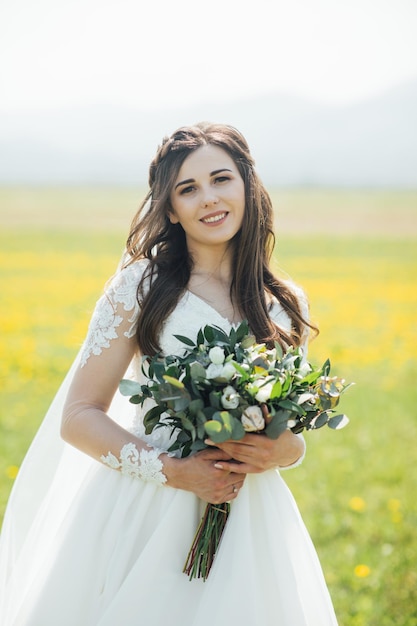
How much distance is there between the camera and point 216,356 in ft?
8.36

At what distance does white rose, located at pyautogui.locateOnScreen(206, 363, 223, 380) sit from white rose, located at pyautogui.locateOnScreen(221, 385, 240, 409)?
59mm

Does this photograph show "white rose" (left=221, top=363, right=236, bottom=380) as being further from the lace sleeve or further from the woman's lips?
the woman's lips

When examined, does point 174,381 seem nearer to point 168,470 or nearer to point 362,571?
point 168,470

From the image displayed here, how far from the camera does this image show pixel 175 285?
128 inches

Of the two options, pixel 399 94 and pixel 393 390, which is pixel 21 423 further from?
pixel 399 94

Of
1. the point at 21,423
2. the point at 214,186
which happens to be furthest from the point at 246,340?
the point at 21,423

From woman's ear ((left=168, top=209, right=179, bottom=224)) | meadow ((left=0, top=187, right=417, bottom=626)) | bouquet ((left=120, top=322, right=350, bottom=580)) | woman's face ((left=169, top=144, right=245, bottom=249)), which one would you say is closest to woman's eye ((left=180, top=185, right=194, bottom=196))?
woman's face ((left=169, top=144, right=245, bottom=249))

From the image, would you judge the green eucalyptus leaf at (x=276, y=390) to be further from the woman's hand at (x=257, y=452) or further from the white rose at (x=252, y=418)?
the woman's hand at (x=257, y=452)

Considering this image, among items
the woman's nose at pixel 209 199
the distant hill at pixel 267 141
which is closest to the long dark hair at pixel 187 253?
the woman's nose at pixel 209 199

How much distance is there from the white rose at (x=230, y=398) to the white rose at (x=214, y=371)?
6 centimetres

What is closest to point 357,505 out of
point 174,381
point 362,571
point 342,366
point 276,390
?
point 362,571

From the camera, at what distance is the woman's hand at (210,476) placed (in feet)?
9.07

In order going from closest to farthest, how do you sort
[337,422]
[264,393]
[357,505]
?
[264,393] → [337,422] → [357,505]

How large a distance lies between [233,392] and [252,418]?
11 cm
